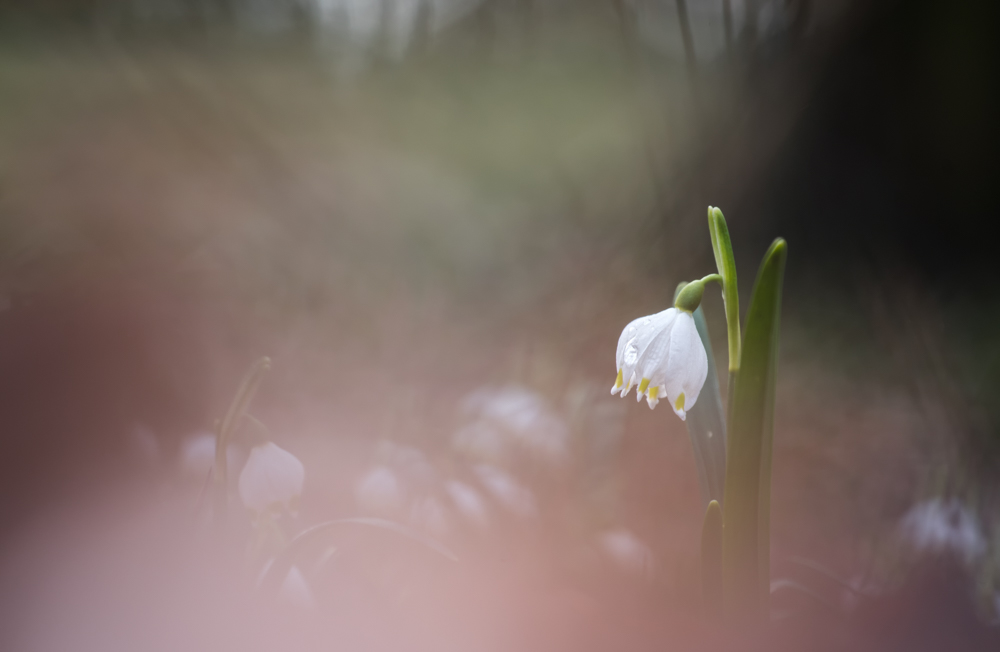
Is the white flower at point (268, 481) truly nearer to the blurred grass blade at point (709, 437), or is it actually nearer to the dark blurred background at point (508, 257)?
the dark blurred background at point (508, 257)

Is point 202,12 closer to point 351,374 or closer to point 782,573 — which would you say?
point 351,374

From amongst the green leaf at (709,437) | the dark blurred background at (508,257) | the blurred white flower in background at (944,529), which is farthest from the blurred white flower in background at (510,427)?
the blurred white flower in background at (944,529)

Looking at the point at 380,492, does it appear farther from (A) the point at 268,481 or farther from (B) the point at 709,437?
(B) the point at 709,437

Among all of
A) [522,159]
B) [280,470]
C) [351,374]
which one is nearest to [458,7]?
[522,159]

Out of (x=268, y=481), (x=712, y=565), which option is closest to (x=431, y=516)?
(x=268, y=481)

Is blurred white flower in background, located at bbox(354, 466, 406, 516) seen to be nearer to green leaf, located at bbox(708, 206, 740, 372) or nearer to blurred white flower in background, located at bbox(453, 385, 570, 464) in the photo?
blurred white flower in background, located at bbox(453, 385, 570, 464)

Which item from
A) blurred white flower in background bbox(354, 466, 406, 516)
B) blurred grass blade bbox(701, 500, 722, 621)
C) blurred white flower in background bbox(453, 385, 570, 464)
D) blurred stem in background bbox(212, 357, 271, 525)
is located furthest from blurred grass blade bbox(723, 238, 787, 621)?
blurred stem in background bbox(212, 357, 271, 525)
